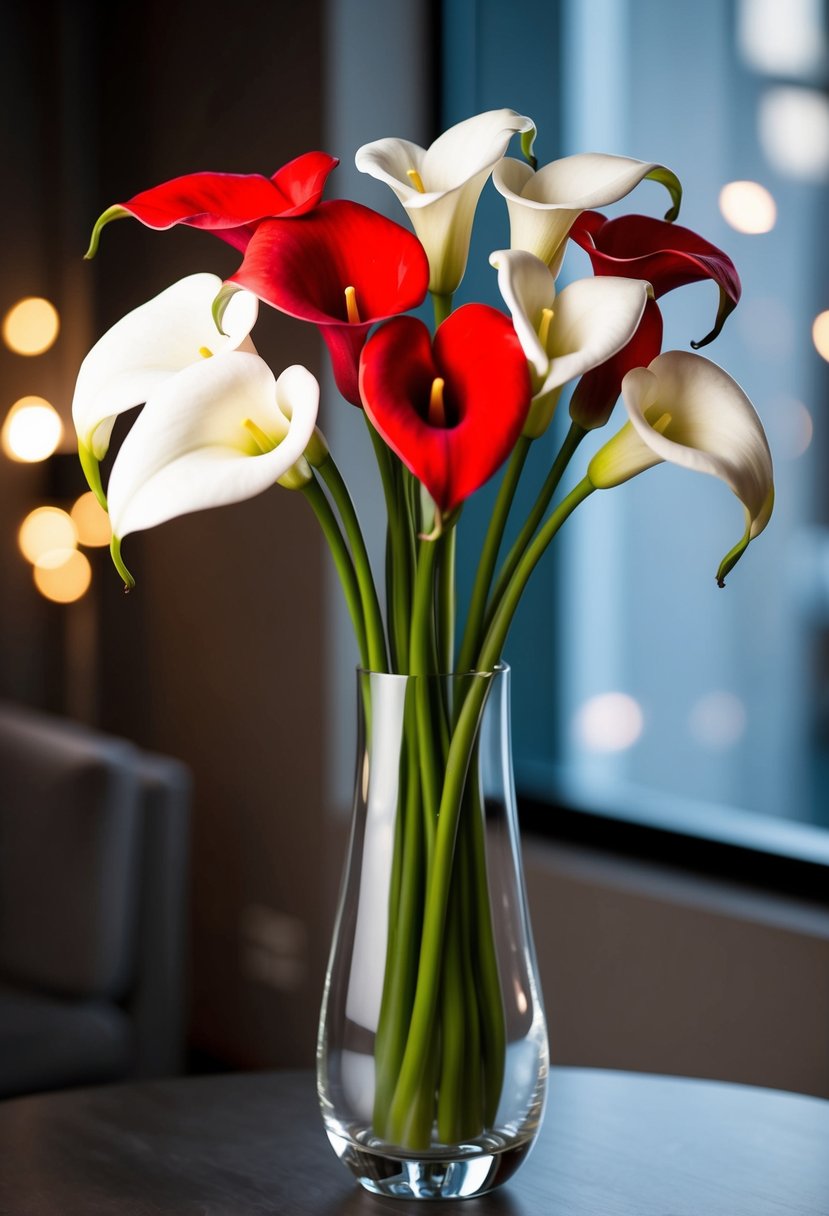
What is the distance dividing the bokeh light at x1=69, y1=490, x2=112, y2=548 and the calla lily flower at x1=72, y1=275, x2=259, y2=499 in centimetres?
196

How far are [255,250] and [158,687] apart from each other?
2032mm

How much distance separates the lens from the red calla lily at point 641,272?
2.58 ft

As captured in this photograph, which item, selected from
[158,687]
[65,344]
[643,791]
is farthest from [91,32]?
[643,791]

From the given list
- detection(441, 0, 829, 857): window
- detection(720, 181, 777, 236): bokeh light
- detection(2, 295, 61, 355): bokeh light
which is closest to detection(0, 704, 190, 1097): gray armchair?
detection(441, 0, 829, 857): window

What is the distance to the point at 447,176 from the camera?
787mm

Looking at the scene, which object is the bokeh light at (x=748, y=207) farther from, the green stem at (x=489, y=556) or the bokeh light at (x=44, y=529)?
the bokeh light at (x=44, y=529)

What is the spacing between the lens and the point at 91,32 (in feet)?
9.03

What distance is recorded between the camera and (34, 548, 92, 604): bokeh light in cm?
282

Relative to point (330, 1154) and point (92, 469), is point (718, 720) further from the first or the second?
point (92, 469)

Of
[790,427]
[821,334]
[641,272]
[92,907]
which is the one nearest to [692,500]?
[790,427]

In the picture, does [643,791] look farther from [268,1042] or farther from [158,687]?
[158,687]

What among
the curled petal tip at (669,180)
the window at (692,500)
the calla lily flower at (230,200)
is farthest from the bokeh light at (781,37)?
the calla lily flower at (230,200)

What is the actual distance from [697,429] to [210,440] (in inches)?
10.6

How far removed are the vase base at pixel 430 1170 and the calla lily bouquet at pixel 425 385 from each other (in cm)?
2
